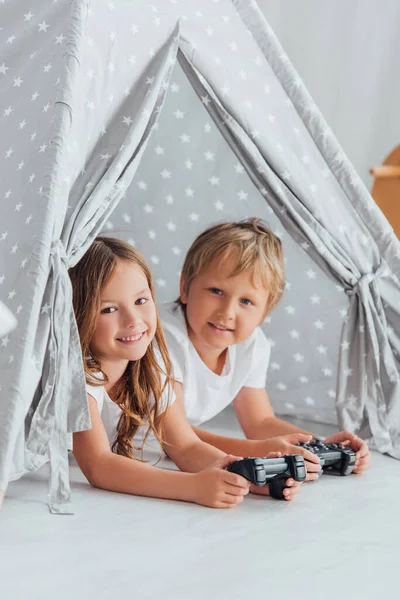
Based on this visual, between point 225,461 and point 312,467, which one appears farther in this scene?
point 312,467

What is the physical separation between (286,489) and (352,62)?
2282 mm

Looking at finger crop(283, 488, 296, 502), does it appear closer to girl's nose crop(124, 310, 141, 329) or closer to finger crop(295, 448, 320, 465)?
finger crop(295, 448, 320, 465)

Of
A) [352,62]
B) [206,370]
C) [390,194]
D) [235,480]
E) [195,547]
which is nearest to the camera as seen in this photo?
[195,547]

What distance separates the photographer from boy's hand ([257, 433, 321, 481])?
1899 millimetres

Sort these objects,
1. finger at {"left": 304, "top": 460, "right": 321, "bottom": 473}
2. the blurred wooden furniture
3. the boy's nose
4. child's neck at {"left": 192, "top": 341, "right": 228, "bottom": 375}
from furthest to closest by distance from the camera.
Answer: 1. the blurred wooden furniture
2. child's neck at {"left": 192, "top": 341, "right": 228, "bottom": 375}
3. the boy's nose
4. finger at {"left": 304, "top": 460, "right": 321, "bottom": 473}

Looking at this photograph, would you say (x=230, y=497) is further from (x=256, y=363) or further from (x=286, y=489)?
(x=256, y=363)

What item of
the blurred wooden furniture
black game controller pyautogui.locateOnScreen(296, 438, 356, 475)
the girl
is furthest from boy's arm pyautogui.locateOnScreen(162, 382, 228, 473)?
the blurred wooden furniture

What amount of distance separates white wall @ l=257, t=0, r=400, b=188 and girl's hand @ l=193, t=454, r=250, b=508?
2.20 metres

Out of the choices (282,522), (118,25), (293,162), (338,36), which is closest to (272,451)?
(282,522)

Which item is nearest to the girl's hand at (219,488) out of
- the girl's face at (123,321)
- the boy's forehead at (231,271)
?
the girl's face at (123,321)

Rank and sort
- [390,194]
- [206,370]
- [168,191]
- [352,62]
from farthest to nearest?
[352,62], [390,194], [168,191], [206,370]

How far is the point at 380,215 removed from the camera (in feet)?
7.48

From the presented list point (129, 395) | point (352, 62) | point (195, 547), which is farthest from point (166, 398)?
point (352, 62)

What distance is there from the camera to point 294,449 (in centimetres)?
191
